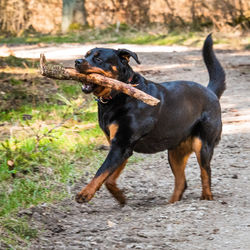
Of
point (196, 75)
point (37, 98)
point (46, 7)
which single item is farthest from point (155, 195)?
point (46, 7)

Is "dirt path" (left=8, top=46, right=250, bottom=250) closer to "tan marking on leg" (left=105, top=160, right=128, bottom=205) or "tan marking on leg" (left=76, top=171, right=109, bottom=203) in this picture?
"tan marking on leg" (left=105, top=160, right=128, bottom=205)

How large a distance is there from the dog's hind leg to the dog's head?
3.42 feet

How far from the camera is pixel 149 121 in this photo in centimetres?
498

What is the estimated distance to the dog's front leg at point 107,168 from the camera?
14.7 feet

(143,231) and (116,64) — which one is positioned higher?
(116,64)

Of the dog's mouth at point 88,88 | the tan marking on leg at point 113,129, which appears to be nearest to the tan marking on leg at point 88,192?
the tan marking on leg at point 113,129

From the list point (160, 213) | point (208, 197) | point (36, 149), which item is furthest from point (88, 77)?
point (36, 149)

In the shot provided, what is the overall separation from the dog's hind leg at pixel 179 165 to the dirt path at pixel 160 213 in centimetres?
12

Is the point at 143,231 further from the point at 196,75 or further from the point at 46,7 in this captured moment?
the point at 46,7

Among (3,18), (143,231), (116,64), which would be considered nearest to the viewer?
(143,231)

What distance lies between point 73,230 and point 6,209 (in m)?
0.62

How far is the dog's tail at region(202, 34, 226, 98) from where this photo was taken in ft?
19.6

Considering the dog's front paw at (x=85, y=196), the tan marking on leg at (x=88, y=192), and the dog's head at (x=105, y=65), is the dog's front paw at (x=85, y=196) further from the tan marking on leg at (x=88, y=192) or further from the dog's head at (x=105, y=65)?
the dog's head at (x=105, y=65)

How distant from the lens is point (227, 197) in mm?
5461
